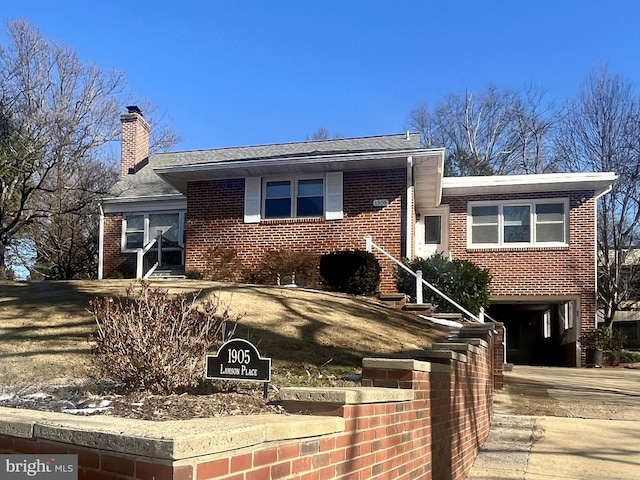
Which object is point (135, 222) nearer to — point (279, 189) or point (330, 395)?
point (279, 189)

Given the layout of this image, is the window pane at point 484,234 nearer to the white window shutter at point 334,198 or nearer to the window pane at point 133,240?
the white window shutter at point 334,198

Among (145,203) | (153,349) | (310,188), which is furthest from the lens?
(145,203)

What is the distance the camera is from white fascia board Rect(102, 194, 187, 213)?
788 inches

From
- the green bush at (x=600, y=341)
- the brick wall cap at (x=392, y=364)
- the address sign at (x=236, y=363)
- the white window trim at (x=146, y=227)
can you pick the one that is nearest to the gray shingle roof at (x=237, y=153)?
the white window trim at (x=146, y=227)

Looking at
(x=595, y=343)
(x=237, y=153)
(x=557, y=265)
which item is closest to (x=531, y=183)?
(x=557, y=265)

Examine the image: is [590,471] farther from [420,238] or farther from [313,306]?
→ [420,238]

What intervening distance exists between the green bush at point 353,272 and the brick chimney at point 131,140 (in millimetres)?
12526

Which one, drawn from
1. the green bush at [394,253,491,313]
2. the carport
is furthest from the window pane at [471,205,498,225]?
the green bush at [394,253,491,313]

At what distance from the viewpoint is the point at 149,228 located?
20453 mm

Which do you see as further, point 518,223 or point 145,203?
point 145,203

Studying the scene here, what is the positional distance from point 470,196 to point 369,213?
14.6 ft

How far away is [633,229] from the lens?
27062 mm

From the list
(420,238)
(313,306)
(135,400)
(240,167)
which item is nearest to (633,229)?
(420,238)

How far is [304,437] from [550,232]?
16.9 m
